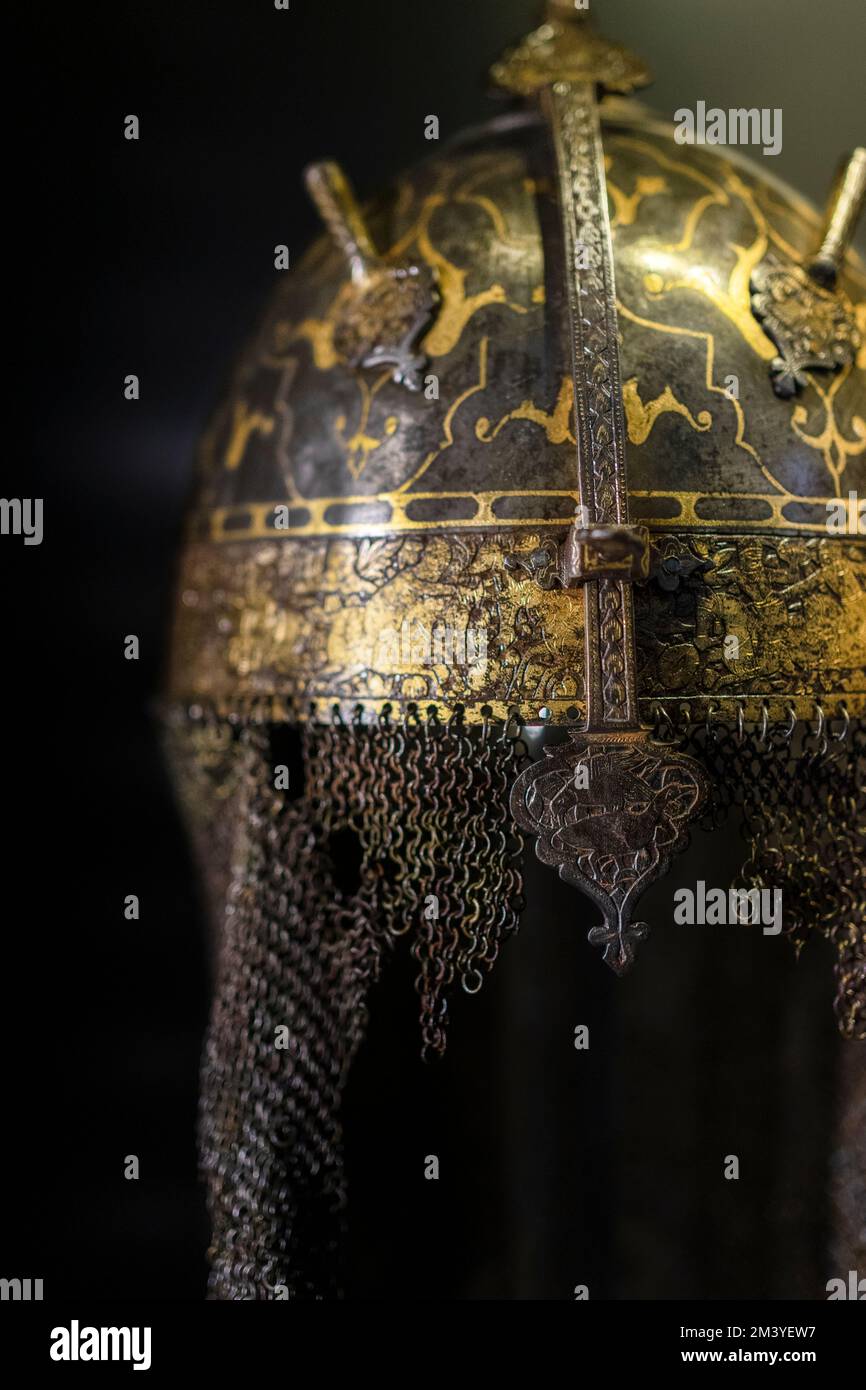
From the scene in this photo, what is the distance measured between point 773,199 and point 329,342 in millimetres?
840

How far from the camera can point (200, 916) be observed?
12.0 ft

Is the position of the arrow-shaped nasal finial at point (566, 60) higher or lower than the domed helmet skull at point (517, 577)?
higher

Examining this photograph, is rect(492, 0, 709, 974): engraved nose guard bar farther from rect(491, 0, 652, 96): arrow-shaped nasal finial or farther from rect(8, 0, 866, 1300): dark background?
rect(8, 0, 866, 1300): dark background

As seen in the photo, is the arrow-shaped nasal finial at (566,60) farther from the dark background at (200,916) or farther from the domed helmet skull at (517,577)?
the dark background at (200,916)

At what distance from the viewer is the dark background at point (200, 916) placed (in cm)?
329

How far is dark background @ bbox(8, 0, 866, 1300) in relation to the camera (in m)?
3.29

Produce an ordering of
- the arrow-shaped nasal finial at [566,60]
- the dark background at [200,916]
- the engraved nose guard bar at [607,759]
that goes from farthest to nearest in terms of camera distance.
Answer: the dark background at [200,916] < the arrow-shaped nasal finial at [566,60] < the engraved nose guard bar at [607,759]

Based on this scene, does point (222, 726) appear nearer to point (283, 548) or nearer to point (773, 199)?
point (283, 548)

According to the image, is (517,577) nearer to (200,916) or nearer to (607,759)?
(607,759)

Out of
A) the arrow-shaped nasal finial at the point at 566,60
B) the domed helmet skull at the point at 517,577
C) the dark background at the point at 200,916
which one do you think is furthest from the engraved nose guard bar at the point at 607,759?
the dark background at the point at 200,916

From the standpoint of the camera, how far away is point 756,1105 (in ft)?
11.3

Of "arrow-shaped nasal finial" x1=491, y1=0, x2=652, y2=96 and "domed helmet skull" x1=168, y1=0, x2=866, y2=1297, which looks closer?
"domed helmet skull" x1=168, y1=0, x2=866, y2=1297

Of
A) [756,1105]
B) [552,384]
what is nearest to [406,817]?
[552,384]

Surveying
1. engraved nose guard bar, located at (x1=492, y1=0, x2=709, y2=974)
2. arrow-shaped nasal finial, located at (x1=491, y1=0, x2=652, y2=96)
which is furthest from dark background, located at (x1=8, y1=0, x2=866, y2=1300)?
engraved nose guard bar, located at (x1=492, y1=0, x2=709, y2=974)
